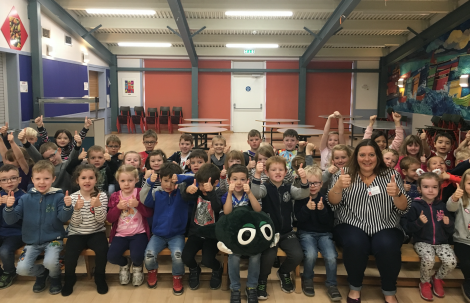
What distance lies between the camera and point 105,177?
3799 millimetres

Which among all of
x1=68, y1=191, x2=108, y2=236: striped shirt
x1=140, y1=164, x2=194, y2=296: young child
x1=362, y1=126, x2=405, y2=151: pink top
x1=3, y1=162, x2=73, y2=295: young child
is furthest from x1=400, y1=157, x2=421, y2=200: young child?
x1=3, y1=162, x2=73, y2=295: young child

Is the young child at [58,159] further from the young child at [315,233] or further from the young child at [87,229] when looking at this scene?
the young child at [315,233]

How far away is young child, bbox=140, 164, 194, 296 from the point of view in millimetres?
2934

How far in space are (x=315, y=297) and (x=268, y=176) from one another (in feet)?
3.08

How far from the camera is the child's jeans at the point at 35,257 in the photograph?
2.80m

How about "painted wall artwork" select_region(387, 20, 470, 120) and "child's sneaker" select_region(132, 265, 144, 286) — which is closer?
"child's sneaker" select_region(132, 265, 144, 286)

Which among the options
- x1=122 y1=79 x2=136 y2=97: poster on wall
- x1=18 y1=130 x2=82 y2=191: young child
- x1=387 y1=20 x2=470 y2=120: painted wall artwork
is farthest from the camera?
x1=122 y1=79 x2=136 y2=97: poster on wall

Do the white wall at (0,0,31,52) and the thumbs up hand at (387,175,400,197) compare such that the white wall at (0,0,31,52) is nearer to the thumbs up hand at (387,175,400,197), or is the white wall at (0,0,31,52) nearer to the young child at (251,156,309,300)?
the young child at (251,156,309,300)

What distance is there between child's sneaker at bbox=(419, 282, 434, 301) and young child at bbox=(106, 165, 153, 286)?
2041 mm

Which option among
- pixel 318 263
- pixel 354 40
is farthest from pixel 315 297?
pixel 354 40

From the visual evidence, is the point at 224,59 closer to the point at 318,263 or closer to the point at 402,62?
the point at 402,62

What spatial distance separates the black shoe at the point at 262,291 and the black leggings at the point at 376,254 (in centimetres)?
59

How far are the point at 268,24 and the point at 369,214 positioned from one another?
8499mm

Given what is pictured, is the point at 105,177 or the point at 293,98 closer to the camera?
Answer: the point at 105,177
